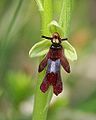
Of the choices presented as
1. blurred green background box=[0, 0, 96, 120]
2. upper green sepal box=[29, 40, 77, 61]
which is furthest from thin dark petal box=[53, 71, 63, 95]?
blurred green background box=[0, 0, 96, 120]

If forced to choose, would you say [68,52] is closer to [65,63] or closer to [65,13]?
[65,63]

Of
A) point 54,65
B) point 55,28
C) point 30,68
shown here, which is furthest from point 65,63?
point 30,68

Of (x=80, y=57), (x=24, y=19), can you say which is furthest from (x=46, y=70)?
(x=80, y=57)

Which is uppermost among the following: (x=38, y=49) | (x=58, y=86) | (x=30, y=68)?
(x=30, y=68)

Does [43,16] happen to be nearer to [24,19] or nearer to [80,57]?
[24,19]

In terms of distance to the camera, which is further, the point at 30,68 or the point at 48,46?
the point at 30,68

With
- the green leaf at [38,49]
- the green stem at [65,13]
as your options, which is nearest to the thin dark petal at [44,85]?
the green leaf at [38,49]
